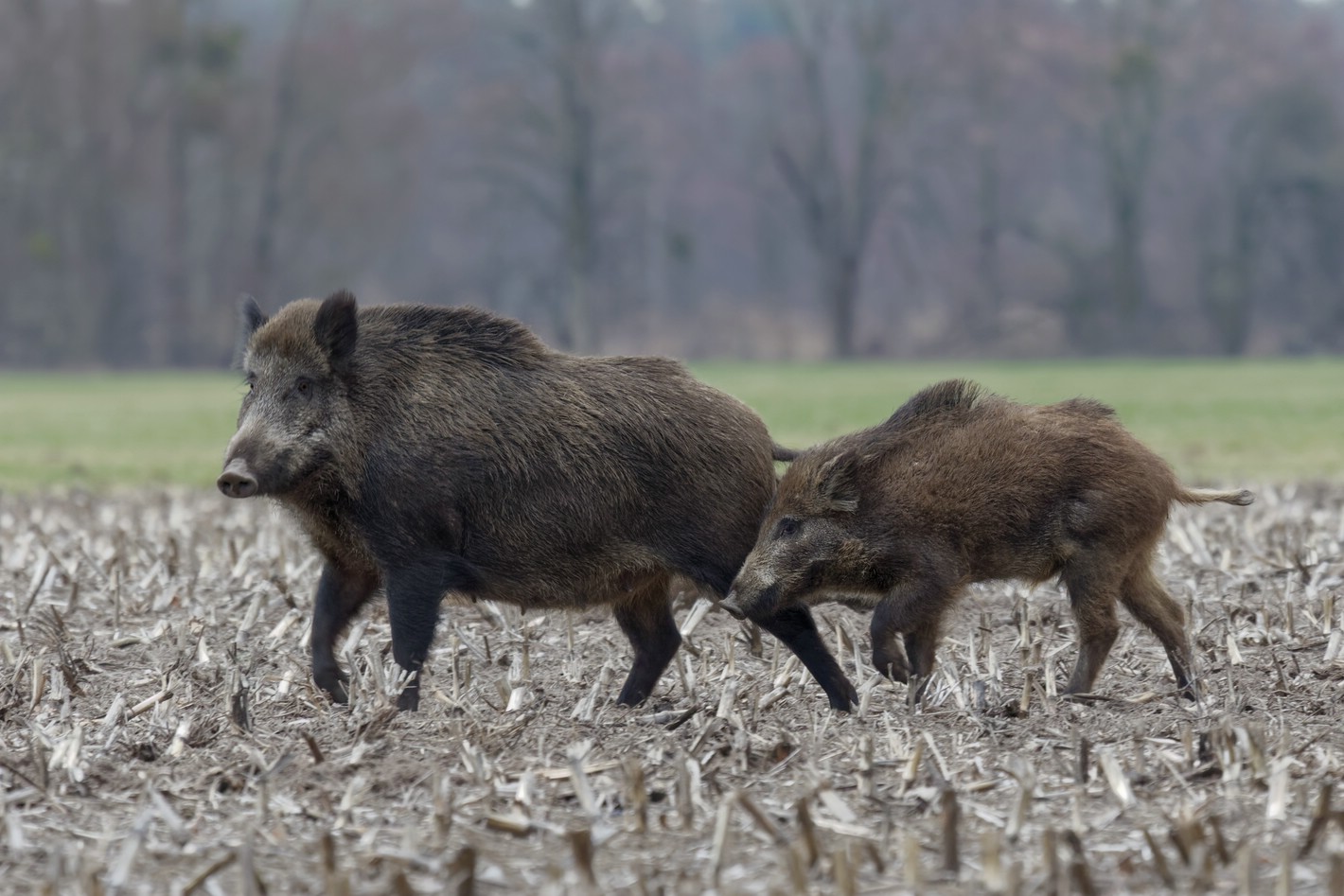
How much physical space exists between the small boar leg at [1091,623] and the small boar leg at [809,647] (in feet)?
2.56

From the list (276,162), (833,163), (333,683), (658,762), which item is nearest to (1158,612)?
(658,762)

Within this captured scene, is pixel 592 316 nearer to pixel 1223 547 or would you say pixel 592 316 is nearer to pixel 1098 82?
pixel 1098 82

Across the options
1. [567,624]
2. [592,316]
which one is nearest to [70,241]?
[592,316]

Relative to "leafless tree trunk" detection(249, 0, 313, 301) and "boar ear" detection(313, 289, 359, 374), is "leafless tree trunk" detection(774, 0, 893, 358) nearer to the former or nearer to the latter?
"leafless tree trunk" detection(249, 0, 313, 301)

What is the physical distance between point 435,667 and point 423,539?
88 cm

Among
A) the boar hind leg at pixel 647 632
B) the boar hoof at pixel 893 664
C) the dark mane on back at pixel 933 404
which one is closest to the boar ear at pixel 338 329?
the boar hind leg at pixel 647 632

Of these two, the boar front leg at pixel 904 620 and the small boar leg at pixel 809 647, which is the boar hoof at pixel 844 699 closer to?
the small boar leg at pixel 809 647

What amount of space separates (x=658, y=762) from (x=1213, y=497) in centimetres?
278

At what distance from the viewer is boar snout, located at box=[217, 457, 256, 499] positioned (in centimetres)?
533

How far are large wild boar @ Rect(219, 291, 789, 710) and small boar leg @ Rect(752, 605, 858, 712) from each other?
2 cm

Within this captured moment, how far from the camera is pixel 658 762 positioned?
4.53 meters

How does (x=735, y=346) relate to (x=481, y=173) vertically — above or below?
below

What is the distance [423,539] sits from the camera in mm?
5535

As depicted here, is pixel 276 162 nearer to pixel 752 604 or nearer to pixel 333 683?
pixel 333 683
